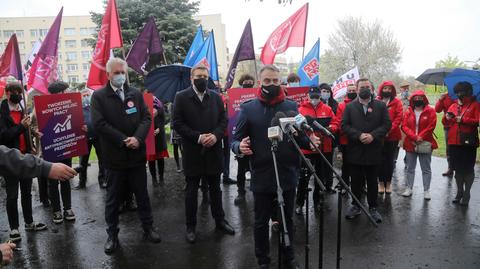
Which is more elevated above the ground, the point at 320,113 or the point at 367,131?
the point at 320,113

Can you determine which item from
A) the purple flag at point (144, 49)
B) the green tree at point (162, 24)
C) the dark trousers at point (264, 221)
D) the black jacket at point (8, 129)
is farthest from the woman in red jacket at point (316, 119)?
the green tree at point (162, 24)

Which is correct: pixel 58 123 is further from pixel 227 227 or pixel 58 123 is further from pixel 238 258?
pixel 238 258

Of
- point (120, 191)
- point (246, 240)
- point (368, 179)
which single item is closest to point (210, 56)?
point (120, 191)

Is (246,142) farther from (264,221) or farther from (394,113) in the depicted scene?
(394,113)

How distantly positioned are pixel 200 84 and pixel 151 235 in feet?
6.89

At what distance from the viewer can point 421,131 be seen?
20.5ft

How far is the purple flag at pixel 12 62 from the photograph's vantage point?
5449 mm

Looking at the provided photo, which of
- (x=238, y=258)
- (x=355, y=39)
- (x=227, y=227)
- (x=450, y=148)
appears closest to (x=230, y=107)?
(x=227, y=227)

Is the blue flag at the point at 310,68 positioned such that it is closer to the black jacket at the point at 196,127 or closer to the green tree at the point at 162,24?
the black jacket at the point at 196,127

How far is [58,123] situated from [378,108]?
4.77 metres

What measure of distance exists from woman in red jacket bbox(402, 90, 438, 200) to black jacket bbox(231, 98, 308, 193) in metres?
3.44

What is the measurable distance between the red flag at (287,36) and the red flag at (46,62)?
160 inches

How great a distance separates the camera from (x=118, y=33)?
681 cm

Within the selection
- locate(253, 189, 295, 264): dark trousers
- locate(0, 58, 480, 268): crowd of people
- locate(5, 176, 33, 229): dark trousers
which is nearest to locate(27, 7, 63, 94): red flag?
locate(0, 58, 480, 268): crowd of people
